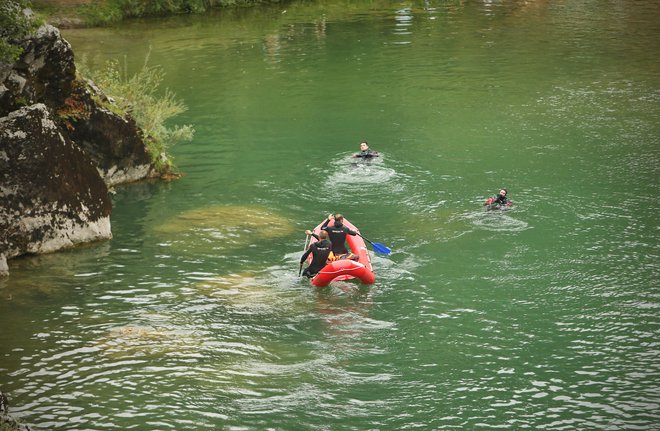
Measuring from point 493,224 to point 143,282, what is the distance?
10.8 meters

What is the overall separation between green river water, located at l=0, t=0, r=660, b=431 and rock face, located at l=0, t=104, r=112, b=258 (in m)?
0.76

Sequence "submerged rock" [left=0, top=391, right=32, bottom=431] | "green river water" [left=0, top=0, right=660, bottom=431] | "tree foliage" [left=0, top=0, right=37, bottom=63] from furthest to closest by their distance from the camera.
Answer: "tree foliage" [left=0, top=0, right=37, bottom=63] < "green river water" [left=0, top=0, right=660, bottom=431] < "submerged rock" [left=0, top=391, right=32, bottom=431]

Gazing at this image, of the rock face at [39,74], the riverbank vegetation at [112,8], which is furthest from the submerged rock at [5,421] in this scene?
the riverbank vegetation at [112,8]

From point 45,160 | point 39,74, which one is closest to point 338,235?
point 45,160

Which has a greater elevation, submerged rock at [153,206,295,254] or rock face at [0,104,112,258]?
rock face at [0,104,112,258]

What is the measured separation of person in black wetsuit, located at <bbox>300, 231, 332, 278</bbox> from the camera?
80.6ft

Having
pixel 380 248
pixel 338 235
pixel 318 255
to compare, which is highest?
pixel 338 235

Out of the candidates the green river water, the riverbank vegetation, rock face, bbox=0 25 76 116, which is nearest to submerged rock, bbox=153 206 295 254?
the green river water

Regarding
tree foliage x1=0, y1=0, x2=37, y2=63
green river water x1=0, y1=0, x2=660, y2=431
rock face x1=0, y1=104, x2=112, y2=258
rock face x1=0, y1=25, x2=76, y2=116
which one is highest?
tree foliage x1=0, y1=0, x2=37, y2=63

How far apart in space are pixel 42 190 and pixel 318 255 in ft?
28.5

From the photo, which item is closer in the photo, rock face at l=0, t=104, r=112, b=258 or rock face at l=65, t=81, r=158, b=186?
rock face at l=0, t=104, r=112, b=258

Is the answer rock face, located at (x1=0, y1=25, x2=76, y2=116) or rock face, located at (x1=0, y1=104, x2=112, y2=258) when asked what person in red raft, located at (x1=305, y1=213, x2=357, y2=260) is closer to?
rock face, located at (x1=0, y1=104, x2=112, y2=258)

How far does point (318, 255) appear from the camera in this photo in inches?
967

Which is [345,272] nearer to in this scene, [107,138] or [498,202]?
[498,202]
